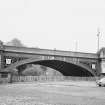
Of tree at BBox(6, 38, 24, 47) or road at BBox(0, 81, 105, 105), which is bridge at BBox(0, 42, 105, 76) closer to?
road at BBox(0, 81, 105, 105)

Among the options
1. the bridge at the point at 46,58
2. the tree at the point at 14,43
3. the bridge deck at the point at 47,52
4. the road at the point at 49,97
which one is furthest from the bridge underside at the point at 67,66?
the tree at the point at 14,43

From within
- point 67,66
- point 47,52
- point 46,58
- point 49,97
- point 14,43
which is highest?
point 14,43

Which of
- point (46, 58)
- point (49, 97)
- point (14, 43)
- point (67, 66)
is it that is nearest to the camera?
point (49, 97)

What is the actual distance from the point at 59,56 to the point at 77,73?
49.9 feet

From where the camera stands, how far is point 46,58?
4459 cm

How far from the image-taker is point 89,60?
162 ft

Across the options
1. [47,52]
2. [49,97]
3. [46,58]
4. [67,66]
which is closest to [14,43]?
[67,66]

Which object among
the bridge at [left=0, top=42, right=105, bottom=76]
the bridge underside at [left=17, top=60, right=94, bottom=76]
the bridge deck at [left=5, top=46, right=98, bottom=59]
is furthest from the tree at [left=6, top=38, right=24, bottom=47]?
the bridge deck at [left=5, top=46, right=98, bottom=59]

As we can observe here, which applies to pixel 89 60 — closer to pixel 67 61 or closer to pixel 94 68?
pixel 94 68

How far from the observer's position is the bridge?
4106cm

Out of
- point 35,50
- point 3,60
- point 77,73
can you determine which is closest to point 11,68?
point 3,60

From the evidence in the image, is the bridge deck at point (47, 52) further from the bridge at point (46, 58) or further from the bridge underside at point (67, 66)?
the bridge underside at point (67, 66)

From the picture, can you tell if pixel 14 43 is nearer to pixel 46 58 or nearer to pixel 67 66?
pixel 67 66

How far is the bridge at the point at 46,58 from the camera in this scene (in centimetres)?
4106
